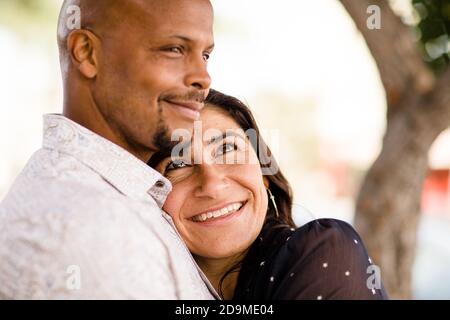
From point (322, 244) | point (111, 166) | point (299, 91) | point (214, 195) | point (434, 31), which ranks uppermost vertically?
point (299, 91)

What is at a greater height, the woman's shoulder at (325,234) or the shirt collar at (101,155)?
the shirt collar at (101,155)

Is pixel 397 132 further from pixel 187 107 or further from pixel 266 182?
pixel 187 107

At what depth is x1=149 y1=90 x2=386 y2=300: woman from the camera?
1791 mm

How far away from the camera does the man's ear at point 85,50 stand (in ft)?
5.93

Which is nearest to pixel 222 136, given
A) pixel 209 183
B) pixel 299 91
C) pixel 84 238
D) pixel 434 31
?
pixel 209 183

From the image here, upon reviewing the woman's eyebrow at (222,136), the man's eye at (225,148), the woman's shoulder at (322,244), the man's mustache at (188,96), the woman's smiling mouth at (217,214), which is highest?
the man's mustache at (188,96)

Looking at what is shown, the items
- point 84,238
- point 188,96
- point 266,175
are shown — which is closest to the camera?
point 84,238

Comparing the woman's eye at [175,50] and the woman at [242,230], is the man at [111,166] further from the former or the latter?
the woman at [242,230]

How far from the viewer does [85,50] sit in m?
1.82

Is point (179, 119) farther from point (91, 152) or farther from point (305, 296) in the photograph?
point (305, 296)

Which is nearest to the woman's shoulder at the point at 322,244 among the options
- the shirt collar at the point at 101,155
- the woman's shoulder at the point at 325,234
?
the woman's shoulder at the point at 325,234

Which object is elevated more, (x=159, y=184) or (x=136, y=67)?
(x=136, y=67)

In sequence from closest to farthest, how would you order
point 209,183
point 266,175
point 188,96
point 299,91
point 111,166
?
point 111,166 < point 188,96 < point 209,183 < point 266,175 < point 299,91

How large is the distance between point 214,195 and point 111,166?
16.9 inches
